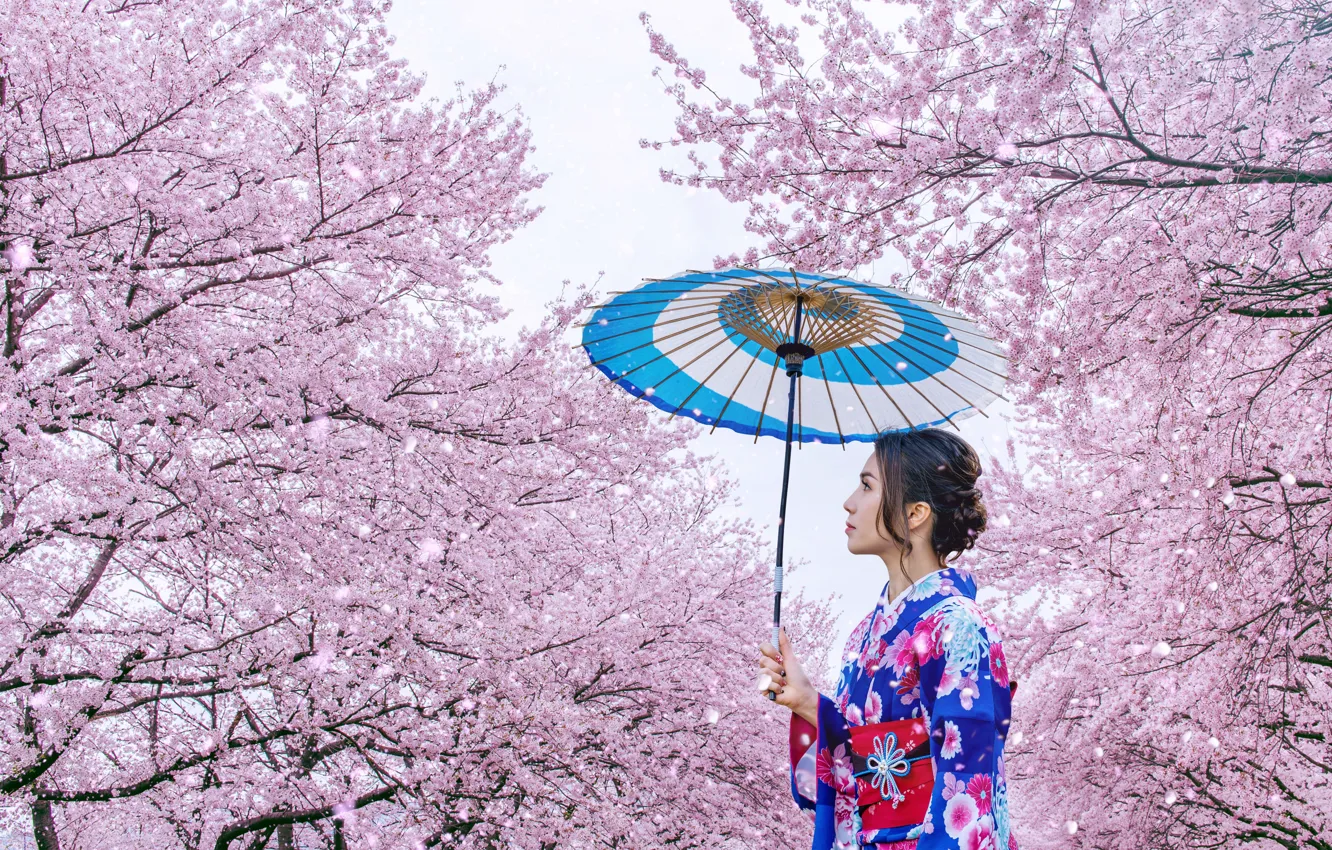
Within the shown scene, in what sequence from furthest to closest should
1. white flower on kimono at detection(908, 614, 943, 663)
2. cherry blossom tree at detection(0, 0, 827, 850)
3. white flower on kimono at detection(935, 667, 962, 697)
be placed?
cherry blossom tree at detection(0, 0, 827, 850) → white flower on kimono at detection(908, 614, 943, 663) → white flower on kimono at detection(935, 667, 962, 697)

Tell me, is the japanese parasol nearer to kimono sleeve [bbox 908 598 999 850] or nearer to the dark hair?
the dark hair

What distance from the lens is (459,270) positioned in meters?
6.06

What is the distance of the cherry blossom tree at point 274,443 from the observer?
4.32 metres

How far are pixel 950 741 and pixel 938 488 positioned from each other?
701mm

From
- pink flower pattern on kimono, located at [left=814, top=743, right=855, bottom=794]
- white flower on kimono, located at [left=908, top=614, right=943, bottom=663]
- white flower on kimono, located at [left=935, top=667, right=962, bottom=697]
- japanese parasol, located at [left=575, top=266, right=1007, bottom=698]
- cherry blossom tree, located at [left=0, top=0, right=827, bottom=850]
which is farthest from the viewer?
cherry blossom tree, located at [left=0, top=0, right=827, bottom=850]

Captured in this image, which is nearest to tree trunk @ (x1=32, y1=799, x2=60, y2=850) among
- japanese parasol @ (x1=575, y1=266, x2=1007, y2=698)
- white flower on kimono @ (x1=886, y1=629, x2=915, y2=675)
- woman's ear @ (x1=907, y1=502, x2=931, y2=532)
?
japanese parasol @ (x1=575, y1=266, x2=1007, y2=698)

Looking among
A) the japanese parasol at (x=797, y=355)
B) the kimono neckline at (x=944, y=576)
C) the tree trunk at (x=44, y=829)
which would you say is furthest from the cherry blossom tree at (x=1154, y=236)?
the tree trunk at (x=44, y=829)

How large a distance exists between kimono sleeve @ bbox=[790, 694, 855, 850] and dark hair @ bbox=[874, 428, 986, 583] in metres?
0.52

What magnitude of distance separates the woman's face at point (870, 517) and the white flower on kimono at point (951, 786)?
0.65 meters

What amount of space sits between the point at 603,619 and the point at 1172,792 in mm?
6961

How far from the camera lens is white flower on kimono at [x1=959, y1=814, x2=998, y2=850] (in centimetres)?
175

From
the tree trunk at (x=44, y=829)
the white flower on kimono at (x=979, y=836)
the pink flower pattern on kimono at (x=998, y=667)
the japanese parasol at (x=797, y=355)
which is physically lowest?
the tree trunk at (x=44, y=829)

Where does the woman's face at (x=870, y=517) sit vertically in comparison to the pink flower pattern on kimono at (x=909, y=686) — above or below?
above

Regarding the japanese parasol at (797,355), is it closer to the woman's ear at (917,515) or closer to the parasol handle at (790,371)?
the parasol handle at (790,371)
